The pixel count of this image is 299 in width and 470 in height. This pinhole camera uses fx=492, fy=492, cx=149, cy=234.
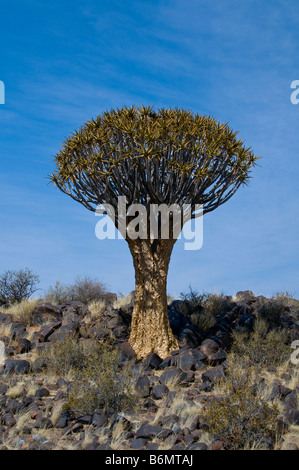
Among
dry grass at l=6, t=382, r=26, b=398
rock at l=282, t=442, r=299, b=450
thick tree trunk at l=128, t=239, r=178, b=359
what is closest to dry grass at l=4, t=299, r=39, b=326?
thick tree trunk at l=128, t=239, r=178, b=359

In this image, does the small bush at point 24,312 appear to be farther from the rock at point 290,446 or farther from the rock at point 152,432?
the rock at point 290,446

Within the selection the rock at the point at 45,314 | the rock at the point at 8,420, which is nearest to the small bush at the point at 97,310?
the rock at the point at 45,314

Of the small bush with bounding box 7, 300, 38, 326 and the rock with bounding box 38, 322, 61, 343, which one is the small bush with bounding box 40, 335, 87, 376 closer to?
the rock with bounding box 38, 322, 61, 343

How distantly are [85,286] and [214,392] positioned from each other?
10.8 m

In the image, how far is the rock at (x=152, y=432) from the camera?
7.00 metres

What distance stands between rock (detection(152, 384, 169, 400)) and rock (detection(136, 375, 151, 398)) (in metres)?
0.12

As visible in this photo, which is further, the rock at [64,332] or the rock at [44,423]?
the rock at [64,332]

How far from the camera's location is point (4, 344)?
13.0 meters

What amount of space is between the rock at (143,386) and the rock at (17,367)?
2934 millimetres

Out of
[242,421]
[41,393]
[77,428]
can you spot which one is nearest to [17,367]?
[41,393]

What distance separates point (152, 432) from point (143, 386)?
198 cm

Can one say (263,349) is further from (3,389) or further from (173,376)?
(3,389)

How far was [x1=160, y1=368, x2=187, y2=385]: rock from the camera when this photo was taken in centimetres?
945

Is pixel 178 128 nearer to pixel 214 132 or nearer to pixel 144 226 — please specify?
pixel 214 132
